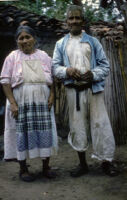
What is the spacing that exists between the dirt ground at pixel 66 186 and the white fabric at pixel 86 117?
31 centimetres

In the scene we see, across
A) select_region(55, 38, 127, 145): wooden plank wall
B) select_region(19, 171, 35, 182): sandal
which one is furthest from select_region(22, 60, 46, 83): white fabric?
select_region(55, 38, 127, 145): wooden plank wall

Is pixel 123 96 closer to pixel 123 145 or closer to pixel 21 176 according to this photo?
pixel 123 145

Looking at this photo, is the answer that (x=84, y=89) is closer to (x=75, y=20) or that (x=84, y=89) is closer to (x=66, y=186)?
(x=75, y=20)

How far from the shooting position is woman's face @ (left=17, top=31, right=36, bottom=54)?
370 centimetres

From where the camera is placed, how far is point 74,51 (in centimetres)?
380

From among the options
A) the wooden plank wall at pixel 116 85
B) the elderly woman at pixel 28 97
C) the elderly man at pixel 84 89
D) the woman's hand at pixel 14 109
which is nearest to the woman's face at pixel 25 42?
the elderly woman at pixel 28 97

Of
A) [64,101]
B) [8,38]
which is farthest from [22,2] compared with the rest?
[64,101]

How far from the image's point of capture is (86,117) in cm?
387

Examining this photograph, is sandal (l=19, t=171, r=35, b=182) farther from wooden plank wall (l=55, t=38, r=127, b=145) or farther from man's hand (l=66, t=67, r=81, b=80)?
wooden plank wall (l=55, t=38, r=127, b=145)

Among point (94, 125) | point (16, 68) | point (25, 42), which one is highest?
point (25, 42)

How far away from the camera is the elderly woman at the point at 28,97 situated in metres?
3.69

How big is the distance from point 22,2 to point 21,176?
8.14m

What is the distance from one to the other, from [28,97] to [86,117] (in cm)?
76

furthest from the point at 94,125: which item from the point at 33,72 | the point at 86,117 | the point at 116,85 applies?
the point at 116,85
